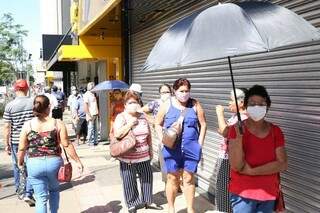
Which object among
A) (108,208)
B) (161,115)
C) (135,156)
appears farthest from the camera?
(108,208)

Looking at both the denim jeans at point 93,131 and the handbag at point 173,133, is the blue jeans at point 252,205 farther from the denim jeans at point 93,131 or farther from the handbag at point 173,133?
the denim jeans at point 93,131

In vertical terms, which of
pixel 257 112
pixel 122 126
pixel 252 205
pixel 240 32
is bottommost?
pixel 252 205

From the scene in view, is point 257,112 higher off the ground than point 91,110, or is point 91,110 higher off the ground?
point 257,112

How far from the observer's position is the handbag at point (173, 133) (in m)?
5.41

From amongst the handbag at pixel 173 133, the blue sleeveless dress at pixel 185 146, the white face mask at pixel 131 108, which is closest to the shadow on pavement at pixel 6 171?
the white face mask at pixel 131 108

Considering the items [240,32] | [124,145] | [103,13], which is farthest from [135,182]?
[103,13]

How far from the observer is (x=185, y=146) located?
5.59 metres

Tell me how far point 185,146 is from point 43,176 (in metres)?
1.59

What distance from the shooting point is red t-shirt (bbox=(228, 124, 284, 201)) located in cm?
355

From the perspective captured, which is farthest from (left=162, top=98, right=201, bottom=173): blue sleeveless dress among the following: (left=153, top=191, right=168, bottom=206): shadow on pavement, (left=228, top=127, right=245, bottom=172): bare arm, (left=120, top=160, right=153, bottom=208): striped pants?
(left=228, top=127, right=245, bottom=172): bare arm

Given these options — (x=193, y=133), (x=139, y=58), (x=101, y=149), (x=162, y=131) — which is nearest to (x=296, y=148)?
(x=193, y=133)

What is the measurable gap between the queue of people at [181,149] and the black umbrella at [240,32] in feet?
0.94

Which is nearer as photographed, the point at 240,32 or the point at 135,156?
the point at 240,32

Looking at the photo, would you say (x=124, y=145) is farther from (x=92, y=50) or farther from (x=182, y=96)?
(x=92, y=50)
